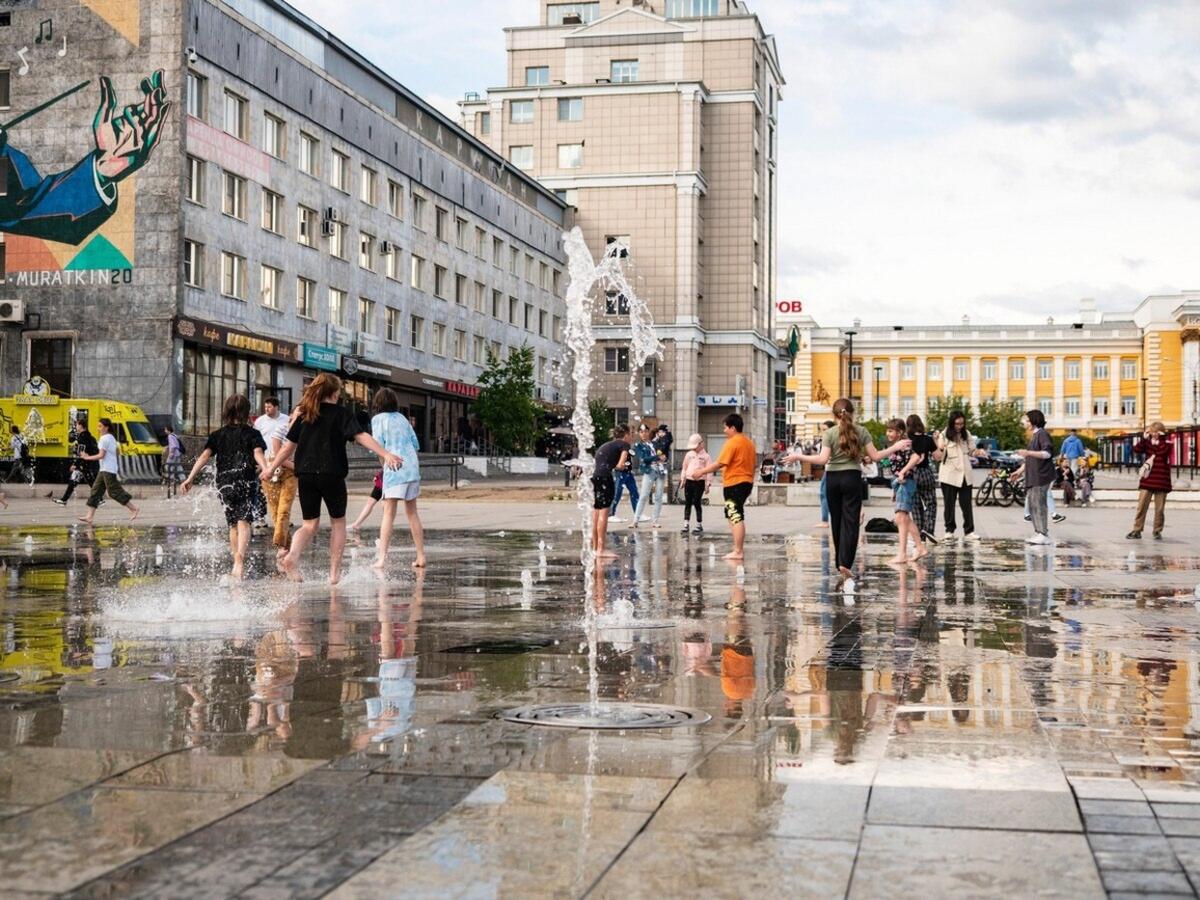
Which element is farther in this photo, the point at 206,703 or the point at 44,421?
the point at 44,421

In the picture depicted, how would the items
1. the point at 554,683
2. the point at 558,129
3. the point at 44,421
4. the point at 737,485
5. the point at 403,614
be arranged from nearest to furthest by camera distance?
the point at 554,683, the point at 403,614, the point at 737,485, the point at 44,421, the point at 558,129

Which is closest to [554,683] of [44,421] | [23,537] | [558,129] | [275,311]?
[23,537]

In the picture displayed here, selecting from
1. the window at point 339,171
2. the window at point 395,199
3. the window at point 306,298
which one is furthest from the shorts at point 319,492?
the window at point 395,199

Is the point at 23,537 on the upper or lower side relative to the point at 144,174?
lower

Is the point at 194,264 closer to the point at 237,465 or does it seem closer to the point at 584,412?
the point at 237,465

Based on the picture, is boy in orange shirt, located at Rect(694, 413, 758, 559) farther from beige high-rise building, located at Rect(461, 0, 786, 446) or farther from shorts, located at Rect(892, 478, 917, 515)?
beige high-rise building, located at Rect(461, 0, 786, 446)

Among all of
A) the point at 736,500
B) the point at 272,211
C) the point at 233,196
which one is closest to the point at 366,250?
the point at 272,211

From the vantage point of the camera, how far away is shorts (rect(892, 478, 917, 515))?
15125mm

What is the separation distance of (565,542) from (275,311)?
95.6 ft

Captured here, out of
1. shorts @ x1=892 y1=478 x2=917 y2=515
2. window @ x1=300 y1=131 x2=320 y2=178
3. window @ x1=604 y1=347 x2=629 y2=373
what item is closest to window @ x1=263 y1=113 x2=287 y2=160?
window @ x1=300 y1=131 x2=320 y2=178

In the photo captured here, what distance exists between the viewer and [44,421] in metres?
37.6

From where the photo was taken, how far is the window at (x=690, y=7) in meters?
89.5

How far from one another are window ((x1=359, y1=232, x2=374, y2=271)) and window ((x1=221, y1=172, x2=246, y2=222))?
29.6 feet

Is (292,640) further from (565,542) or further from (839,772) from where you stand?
(565,542)
